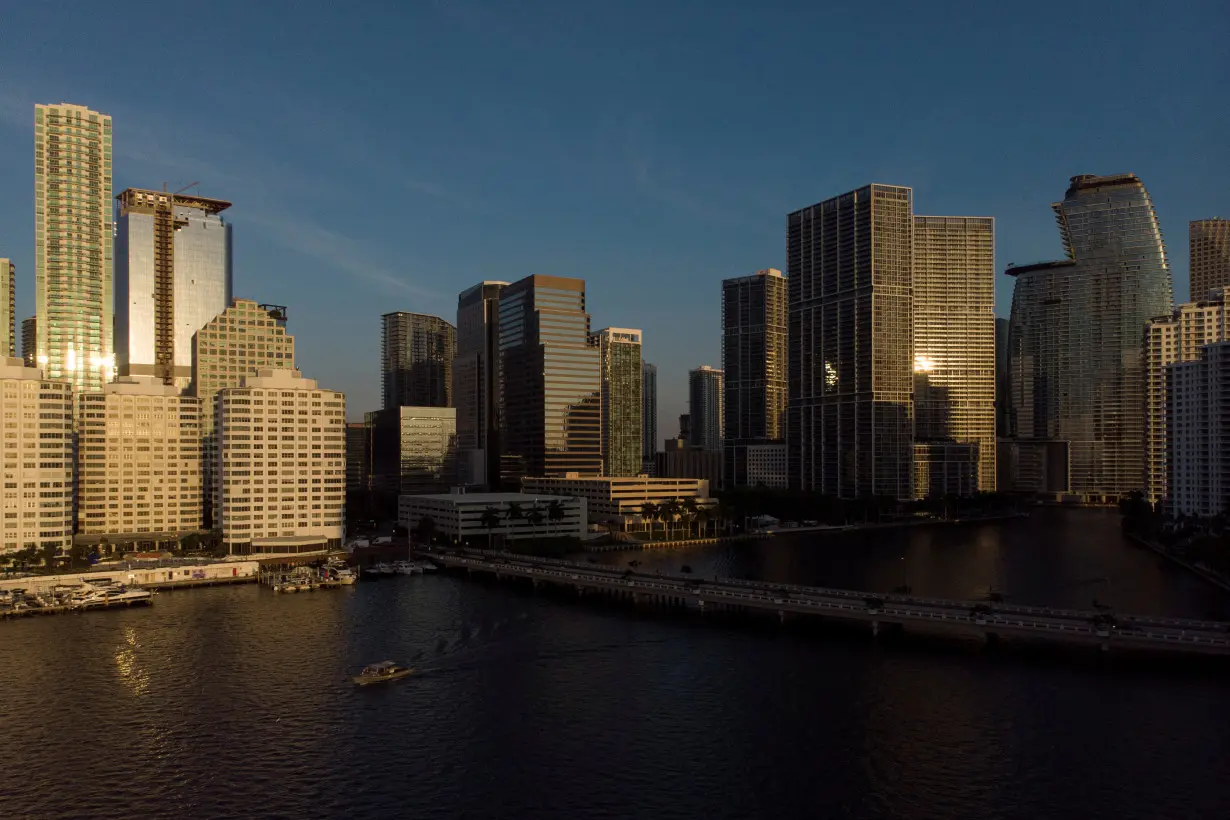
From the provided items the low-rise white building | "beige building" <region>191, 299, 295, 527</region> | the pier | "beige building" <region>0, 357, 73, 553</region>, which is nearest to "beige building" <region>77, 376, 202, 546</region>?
"beige building" <region>191, 299, 295, 527</region>

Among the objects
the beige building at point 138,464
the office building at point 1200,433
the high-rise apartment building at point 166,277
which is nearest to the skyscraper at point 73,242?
the high-rise apartment building at point 166,277

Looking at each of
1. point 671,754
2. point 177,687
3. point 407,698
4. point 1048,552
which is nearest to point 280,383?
point 177,687

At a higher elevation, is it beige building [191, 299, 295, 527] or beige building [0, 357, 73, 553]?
beige building [191, 299, 295, 527]

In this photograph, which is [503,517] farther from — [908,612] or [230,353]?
[908,612]

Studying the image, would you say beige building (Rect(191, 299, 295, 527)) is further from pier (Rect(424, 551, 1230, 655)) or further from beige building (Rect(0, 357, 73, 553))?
pier (Rect(424, 551, 1230, 655))

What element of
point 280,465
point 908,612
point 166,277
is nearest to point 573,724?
point 908,612

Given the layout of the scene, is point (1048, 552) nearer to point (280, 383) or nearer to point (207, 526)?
point (280, 383)
